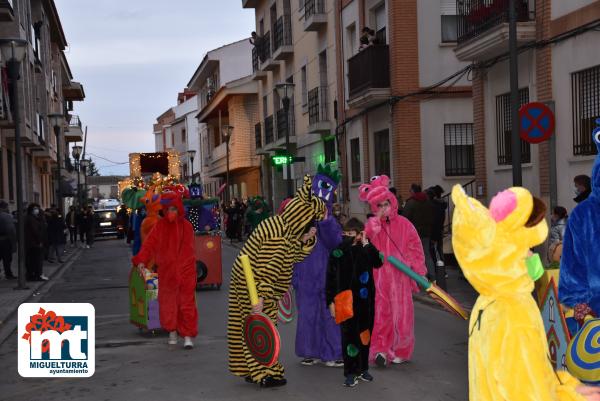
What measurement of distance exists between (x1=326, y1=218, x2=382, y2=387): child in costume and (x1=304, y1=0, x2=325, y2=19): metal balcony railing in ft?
73.8

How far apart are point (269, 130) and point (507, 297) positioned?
34.3 m

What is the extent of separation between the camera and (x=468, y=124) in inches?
923

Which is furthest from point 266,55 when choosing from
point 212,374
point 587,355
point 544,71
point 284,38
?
point 587,355

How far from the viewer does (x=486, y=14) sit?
17.7m

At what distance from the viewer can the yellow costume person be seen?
3.96 meters

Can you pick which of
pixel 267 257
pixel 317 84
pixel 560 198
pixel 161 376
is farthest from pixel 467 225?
pixel 317 84

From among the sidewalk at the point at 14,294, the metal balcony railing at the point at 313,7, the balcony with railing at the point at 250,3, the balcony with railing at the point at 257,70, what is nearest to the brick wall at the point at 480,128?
the sidewalk at the point at 14,294

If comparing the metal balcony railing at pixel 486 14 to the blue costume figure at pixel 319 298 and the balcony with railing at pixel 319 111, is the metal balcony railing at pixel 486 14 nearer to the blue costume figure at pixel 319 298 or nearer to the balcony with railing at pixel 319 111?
the blue costume figure at pixel 319 298

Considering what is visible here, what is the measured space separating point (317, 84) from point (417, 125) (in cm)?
828

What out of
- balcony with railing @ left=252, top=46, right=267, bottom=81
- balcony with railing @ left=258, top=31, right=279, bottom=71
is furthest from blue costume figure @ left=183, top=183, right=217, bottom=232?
balcony with railing @ left=252, top=46, right=267, bottom=81

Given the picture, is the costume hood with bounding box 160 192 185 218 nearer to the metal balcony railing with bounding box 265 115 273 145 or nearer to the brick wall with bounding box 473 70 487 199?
the brick wall with bounding box 473 70 487 199

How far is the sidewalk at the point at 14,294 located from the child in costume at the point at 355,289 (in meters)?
5.39

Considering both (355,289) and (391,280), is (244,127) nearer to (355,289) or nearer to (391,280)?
(391,280)

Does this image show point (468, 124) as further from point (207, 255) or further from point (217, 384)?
point (217, 384)
